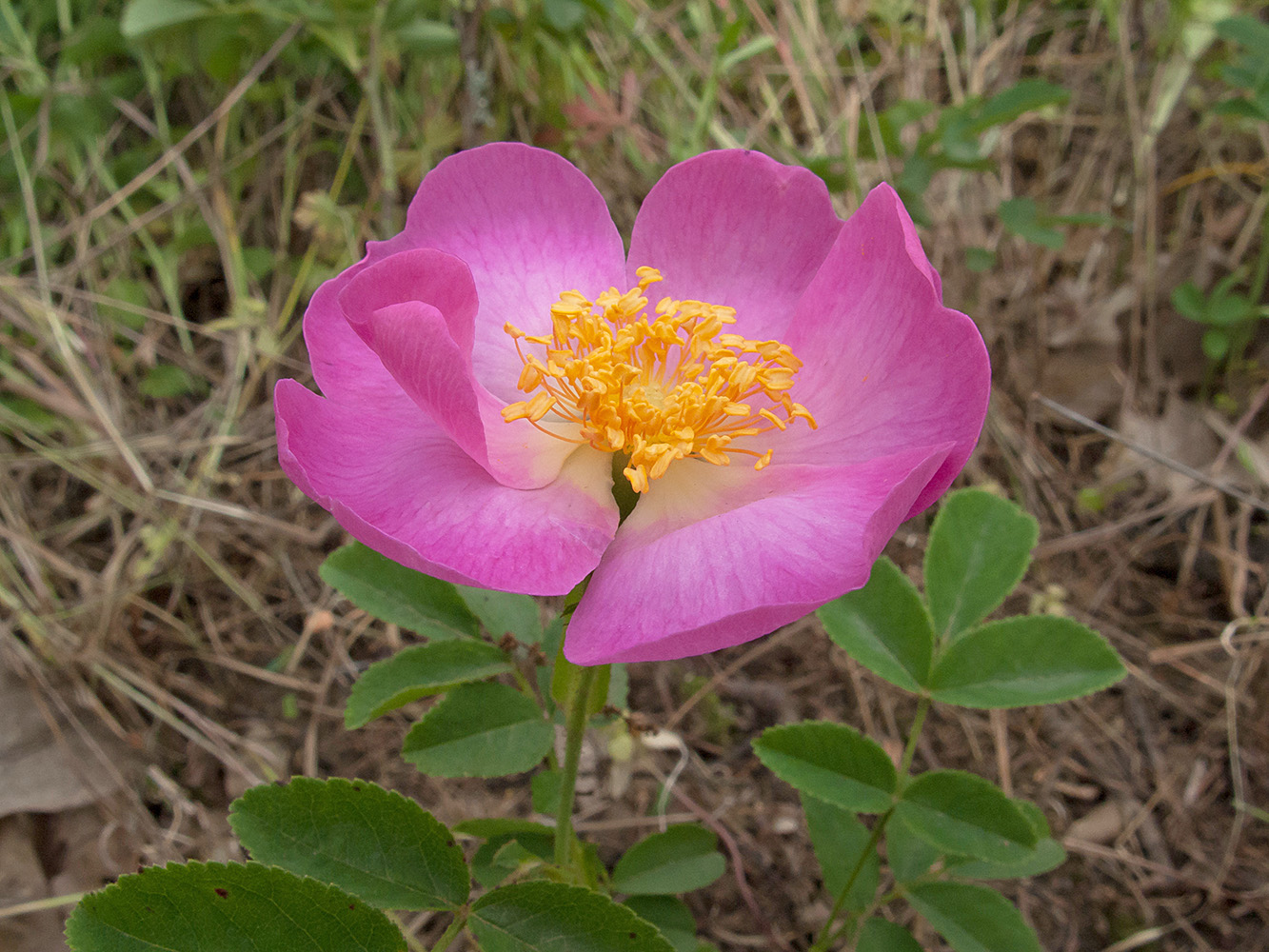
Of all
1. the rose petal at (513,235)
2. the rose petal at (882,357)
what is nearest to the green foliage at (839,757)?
the rose petal at (882,357)

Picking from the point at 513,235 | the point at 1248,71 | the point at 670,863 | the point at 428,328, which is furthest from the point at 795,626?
the point at 1248,71

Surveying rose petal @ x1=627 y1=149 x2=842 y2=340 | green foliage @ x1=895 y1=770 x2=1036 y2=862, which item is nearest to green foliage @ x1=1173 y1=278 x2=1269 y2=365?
rose petal @ x1=627 y1=149 x2=842 y2=340

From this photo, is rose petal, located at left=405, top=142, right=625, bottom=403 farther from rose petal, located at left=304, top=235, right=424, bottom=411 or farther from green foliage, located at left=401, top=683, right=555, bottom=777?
green foliage, located at left=401, top=683, right=555, bottom=777

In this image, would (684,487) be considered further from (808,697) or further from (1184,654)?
(1184,654)

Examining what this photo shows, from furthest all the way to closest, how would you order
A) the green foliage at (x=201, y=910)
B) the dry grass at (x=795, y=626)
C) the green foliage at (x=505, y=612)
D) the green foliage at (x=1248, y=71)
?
the green foliage at (x=1248, y=71), the dry grass at (x=795, y=626), the green foliage at (x=505, y=612), the green foliage at (x=201, y=910)

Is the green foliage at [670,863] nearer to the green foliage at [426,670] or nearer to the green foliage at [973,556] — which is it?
the green foliage at [426,670]

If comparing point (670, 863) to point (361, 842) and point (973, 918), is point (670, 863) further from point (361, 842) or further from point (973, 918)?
point (361, 842)
